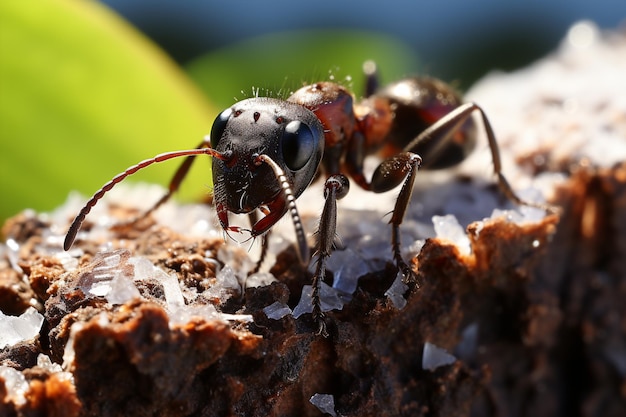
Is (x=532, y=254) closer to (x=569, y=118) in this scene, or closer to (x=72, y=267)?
(x=569, y=118)

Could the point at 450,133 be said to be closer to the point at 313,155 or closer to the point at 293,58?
the point at 313,155

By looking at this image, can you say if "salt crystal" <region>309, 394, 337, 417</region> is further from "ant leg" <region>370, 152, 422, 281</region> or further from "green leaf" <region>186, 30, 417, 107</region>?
"green leaf" <region>186, 30, 417, 107</region>

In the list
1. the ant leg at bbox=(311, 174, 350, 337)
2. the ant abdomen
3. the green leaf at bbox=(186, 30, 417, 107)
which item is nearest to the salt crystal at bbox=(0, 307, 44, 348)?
the ant leg at bbox=(311, 174, 350, 337)

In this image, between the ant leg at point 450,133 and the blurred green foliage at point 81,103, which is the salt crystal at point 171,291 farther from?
the ant leg at point 450,133

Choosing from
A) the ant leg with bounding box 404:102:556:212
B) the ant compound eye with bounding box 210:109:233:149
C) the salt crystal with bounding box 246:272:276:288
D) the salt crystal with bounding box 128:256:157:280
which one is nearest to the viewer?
the salt crystal with bounding box 128:256:157:280

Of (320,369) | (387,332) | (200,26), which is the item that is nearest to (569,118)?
(387,332)

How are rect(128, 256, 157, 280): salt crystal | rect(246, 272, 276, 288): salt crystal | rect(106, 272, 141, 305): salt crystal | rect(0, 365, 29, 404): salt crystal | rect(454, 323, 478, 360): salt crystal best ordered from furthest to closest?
rect(454, 323, 478, 360): salt crystal, rect(246, 272, 276, 288): salt crystal, rect(128, 256, 157, 280): salt crystal, rect(106, 272, 141, 305): salt crystal, rect(0, 365, 29, 404): salt crystal

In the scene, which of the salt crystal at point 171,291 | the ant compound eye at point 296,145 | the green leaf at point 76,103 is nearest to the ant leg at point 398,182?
the ant compound eye at point 296,145

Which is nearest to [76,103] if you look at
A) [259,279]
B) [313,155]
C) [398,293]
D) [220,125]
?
[220,125]
